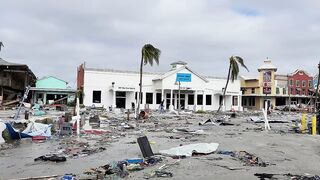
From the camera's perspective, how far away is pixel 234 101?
71.6 meters

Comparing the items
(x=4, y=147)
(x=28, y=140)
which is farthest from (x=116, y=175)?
(x=28, y=140)

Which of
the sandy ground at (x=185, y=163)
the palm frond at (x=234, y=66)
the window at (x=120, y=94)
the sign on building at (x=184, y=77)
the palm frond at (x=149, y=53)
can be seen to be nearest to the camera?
the sandy ground at (x=185, y=163)

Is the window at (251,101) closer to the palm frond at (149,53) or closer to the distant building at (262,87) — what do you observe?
the distant building at (262,87)

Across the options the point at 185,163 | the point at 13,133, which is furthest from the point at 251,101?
the point at 185,163

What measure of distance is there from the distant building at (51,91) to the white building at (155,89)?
12.0ft

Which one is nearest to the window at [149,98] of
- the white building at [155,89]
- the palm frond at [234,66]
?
the white building at [155,89]

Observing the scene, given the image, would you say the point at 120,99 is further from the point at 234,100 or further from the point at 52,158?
the point at 52,158

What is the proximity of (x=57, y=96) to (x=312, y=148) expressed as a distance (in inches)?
2182

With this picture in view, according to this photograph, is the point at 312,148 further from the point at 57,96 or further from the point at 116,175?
the point at 57,96

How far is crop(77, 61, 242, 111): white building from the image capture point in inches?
2295

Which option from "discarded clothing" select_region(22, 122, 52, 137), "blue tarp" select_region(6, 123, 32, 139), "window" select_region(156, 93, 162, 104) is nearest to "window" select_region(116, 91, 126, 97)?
"window" select_region(156, 93, 162, 104)

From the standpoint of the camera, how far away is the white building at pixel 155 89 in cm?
5828

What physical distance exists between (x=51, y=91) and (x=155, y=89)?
16996 millimetres

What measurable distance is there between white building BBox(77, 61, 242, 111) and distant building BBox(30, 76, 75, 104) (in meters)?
3.64
